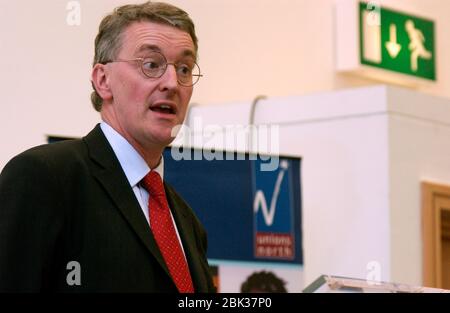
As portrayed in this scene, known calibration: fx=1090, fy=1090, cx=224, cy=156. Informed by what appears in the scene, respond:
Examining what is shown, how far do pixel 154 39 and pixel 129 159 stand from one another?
0.96ft

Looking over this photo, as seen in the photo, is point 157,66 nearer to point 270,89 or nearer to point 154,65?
point 154,65

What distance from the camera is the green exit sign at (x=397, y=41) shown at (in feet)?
26.0

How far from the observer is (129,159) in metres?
2.49

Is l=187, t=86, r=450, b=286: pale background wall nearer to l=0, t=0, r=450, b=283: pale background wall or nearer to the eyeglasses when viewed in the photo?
l=0, t=0, r=450, b=283: pale background wall

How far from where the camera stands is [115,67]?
8.48 ft

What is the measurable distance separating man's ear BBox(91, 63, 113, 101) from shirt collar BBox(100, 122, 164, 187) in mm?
130

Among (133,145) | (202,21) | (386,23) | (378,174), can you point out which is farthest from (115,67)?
(386,23)

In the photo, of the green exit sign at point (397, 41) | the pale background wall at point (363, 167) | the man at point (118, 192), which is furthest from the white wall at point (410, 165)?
the man at point (118, 192)

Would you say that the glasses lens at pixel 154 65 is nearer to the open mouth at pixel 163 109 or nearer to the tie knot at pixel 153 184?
the open mouth at pixel 163 109

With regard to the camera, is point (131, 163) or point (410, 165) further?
point (410, 165)

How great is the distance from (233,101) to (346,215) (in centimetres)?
124

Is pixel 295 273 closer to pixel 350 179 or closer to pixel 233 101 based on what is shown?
pixel 350 179

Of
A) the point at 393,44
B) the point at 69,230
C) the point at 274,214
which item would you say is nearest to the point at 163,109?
the point at 69,230

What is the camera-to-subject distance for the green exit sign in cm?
793
